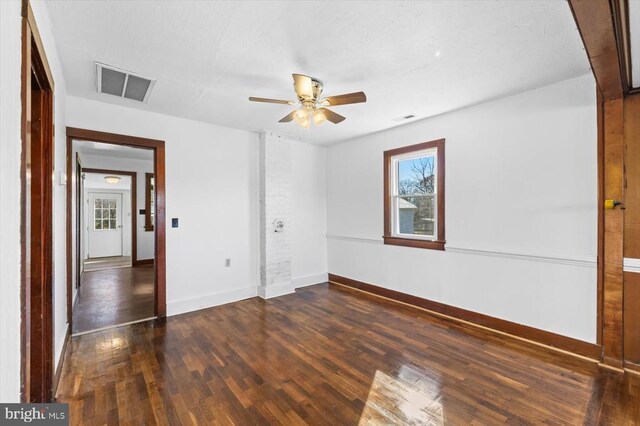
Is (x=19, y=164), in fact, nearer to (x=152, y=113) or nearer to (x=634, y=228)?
(x=152, y=113)

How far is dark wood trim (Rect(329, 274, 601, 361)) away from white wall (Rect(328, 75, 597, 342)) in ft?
0.22

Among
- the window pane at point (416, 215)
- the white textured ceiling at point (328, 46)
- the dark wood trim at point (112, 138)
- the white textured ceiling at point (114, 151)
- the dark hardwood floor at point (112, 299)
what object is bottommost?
the dark hardwood floor at point (112, 299)

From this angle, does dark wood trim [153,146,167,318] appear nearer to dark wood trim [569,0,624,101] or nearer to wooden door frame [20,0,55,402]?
wooden door frame [20,0,55,402]

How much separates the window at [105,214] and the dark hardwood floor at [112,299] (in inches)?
123

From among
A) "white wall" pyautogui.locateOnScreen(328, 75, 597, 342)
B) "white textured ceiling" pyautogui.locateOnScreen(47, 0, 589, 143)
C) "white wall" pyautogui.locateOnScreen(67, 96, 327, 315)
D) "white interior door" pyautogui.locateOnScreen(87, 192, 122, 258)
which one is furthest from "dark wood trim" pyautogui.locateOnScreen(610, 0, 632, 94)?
"white interior door" pyautogui.locateOnScreen(87, 192, 122, 258)

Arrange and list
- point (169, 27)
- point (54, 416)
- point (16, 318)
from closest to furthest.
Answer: point (16, 318) → point (54, 416) → point (169, 27)

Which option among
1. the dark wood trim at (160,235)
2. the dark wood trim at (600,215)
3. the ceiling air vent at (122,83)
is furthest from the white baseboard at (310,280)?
the dark wood trim at (600,215)

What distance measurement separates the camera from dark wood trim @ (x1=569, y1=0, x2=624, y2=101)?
134 cm

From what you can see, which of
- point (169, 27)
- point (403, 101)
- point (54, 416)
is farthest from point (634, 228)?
point (54, 416)

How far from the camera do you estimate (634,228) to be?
96.7 inches

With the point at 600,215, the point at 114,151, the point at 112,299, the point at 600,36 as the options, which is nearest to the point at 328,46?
the point at 600,36

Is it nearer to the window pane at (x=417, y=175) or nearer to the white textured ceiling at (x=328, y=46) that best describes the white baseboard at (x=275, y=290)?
the window pane at (x=417, y=175)

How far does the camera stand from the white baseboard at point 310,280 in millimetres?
5121

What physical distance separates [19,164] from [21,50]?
0.50 meters
